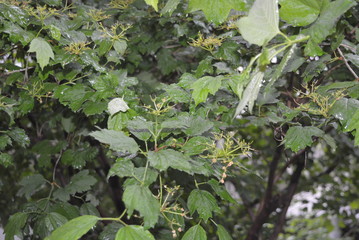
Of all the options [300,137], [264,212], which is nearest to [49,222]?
[300,137]

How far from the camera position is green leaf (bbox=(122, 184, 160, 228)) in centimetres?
56

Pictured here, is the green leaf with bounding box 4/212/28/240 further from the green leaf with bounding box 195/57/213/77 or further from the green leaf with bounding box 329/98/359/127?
the green leaf with bounding box 329/98/359/127

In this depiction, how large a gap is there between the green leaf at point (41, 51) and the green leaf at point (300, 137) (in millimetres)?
560

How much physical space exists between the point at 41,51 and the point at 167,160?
0.43 meters

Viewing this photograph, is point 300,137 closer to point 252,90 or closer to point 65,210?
point 252,90

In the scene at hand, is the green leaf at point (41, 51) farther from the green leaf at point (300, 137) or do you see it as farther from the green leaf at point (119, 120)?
the green leaf at point (300, 137)

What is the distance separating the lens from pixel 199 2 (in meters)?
0.72

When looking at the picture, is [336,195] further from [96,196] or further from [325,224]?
[96,196]

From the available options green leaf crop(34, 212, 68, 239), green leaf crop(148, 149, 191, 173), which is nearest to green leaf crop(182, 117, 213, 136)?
green leaf crop(148, 149, 191, 173)

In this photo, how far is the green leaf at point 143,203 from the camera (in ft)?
1.83

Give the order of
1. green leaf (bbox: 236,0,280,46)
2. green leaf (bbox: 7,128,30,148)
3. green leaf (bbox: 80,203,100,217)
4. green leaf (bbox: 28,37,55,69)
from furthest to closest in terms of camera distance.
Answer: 1. green leaf (bbox: 80,203,100,217)
2. green leaf (bbox: 7,128,30,148)
3. green leaf (bbox: 28,37,55,69)
4. green leaf (bbox: 236,0,280,46)

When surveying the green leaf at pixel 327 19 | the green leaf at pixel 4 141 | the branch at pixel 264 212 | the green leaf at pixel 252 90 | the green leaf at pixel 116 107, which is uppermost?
the green leaf at pixel 327 19

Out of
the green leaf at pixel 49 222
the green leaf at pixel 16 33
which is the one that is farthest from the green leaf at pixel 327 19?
the green leaf at pixel 49 222

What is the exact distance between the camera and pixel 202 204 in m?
0.79
